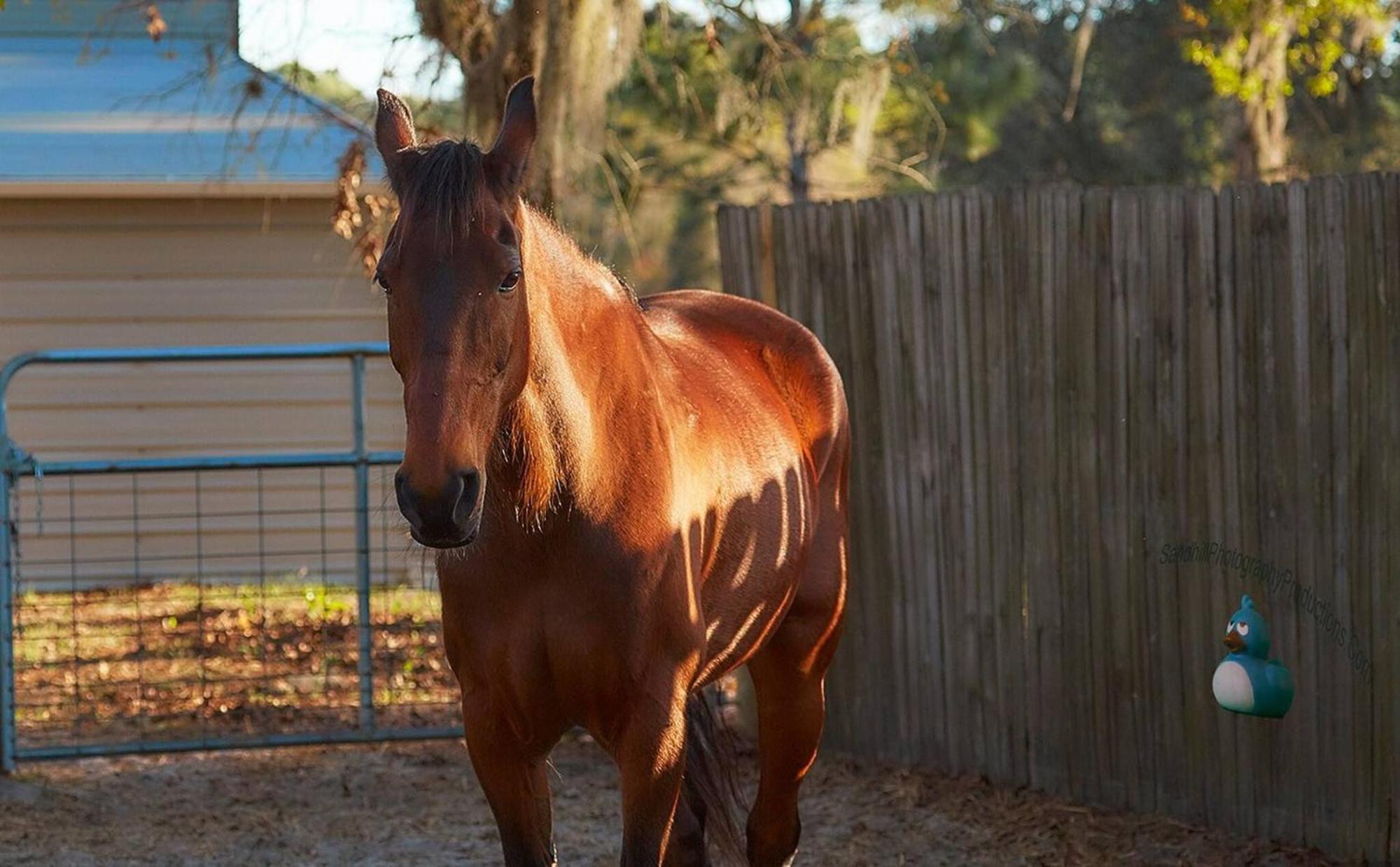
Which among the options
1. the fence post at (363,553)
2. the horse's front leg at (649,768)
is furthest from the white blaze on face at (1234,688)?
the fence post at (363,553)

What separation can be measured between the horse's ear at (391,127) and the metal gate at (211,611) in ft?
3.17

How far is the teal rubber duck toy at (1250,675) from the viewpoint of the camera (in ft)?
14.3

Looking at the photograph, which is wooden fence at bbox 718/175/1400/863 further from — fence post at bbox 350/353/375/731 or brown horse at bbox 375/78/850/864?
fence post at bbox 350/353/375/731

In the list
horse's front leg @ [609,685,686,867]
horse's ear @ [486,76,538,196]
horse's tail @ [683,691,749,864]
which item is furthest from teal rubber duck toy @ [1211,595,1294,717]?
horse's ear @ [486,76,538,196]

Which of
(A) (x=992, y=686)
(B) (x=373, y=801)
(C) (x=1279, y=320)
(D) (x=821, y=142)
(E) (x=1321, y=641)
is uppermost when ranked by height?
(D) (x=821, y=142)

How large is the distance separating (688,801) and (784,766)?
308mm

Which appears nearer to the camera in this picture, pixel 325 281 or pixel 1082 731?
pixel 1082 731

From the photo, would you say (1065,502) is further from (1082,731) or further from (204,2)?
(204,2)

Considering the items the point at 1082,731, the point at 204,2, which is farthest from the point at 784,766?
the point at 204,2

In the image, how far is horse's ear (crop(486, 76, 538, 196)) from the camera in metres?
2.98

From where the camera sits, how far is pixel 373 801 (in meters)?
6.09

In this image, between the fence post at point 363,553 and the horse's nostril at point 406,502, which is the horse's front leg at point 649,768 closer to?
the horse's nostril at point 406,502

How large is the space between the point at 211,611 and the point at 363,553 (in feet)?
9.75

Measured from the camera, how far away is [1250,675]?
4.38 m
